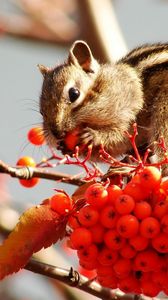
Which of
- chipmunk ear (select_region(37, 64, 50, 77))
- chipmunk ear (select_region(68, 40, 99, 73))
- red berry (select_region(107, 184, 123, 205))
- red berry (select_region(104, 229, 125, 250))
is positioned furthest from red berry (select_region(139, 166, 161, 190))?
chipmunk ear (select_region(37, 64, 50, 77))

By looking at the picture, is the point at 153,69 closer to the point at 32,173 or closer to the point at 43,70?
the point at 43,70

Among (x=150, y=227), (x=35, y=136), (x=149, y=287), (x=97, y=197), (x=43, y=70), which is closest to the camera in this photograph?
(x=150, y=227)

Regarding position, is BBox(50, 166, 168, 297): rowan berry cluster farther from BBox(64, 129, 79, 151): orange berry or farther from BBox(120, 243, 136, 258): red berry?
BBox(64, 129, 79, 151): orange berry

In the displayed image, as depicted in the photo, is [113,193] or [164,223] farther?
[113,193]

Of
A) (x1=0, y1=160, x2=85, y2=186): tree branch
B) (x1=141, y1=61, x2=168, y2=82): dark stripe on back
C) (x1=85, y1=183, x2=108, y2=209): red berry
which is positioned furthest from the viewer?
(x1=141, y1=61, x2=168, y2=82): dark stripe on back

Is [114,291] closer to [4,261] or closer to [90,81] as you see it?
[4,261]

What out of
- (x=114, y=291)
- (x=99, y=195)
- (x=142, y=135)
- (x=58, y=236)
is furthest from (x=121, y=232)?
(x=142, y=135)

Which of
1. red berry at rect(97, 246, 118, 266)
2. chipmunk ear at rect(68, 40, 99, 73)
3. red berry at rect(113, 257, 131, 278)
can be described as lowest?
red berry at rect(113, 257, 131, 278)

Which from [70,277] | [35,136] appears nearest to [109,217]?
[70,277]
